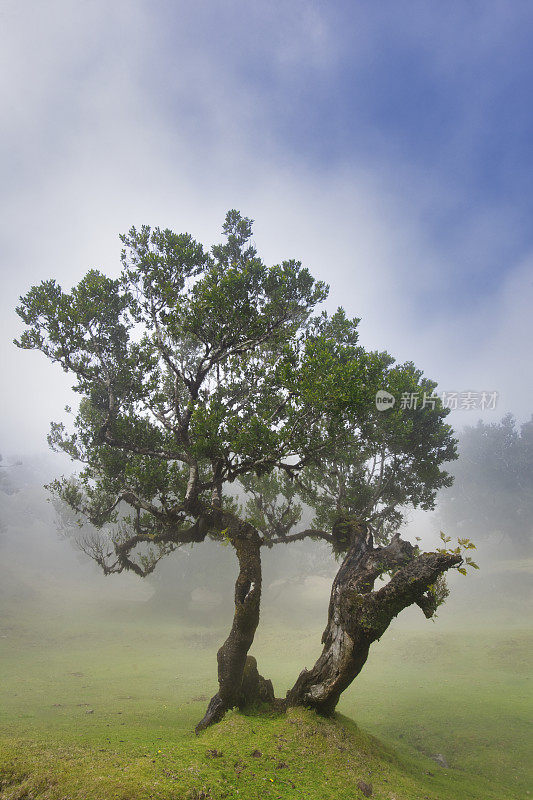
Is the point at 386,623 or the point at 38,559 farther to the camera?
the point at 38,559

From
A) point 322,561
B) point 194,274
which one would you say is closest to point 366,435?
point 194,274

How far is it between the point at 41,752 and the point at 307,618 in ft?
132

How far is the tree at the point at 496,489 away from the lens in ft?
205

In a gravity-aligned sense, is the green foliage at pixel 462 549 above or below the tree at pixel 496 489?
below

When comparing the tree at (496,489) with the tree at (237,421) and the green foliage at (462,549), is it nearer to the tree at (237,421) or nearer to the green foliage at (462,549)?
the tree at (237,421)

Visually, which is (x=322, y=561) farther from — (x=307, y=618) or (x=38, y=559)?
(x=38, y=559)

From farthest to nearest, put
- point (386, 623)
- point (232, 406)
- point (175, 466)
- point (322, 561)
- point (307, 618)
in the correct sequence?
point (322, 561), point (307, 618), point (232, 406), point (175, 466), point (386, 623)

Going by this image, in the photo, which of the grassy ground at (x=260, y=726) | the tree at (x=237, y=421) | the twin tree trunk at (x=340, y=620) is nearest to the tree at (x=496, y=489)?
the grassy ground at (x=260, y=726)

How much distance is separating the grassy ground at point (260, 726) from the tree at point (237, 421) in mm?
2161

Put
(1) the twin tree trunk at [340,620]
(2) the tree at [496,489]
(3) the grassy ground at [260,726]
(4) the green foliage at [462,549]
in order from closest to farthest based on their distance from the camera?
1. (3) the grassy ground at [260,726]
2. (4) the green foliage at [462,549]
3. (1) the twin tree trunk at [340,620]
4. (2) the tree at [496,489]

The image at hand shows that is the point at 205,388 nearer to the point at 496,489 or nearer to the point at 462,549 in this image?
the point at 462,549

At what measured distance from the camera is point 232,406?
1502cm

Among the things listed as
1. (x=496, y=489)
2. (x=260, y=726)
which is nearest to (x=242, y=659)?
(x=260, y=726)

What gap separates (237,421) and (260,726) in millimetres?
8539
